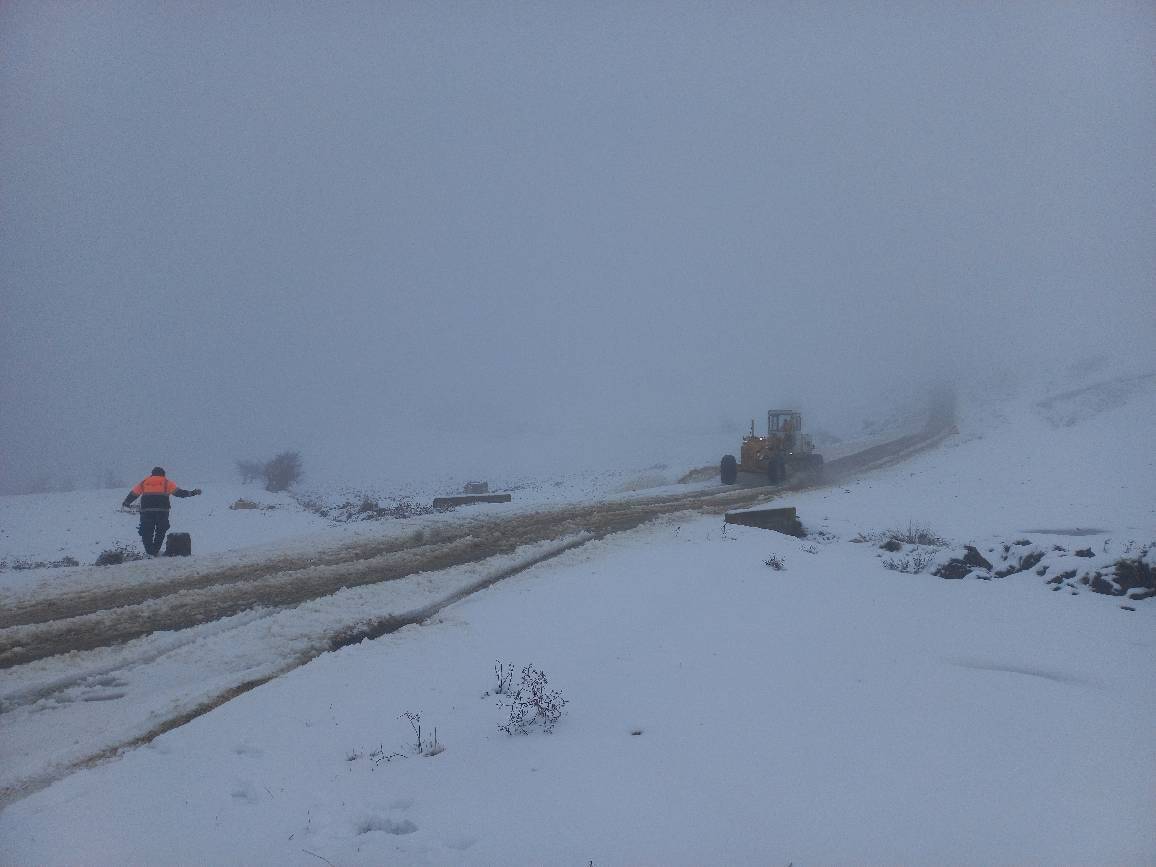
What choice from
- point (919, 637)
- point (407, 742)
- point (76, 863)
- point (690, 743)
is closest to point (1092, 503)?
point (919, 637)

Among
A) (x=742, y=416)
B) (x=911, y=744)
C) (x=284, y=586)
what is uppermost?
(x=742, y=416)

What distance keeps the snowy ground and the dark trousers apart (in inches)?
267

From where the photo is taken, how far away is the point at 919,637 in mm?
7637

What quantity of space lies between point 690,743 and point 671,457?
4916cm

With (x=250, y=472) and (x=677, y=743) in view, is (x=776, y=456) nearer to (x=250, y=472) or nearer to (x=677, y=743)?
(x=677, y=743)

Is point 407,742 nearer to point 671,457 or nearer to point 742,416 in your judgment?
point 671,457

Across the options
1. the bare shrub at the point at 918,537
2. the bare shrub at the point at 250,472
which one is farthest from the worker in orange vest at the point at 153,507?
the bare shrub at the point at 250,472

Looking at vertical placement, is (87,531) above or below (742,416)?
below

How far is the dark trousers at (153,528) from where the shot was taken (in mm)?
12805

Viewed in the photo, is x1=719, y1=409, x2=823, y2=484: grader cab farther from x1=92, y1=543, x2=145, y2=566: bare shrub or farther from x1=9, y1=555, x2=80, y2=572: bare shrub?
x1=9, y1=555, x2=80, y2=572: bare shrub

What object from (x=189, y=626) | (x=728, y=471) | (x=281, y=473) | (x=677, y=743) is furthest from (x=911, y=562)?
(x=281, y=473)

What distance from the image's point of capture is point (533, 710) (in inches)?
211

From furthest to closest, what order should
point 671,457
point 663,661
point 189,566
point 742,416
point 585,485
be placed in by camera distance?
point 742,416 < point 671,457 < point 585,485 < point 189,566 < point 663,661

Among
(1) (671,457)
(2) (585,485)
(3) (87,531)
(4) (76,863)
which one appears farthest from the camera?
(1) (671,457)
